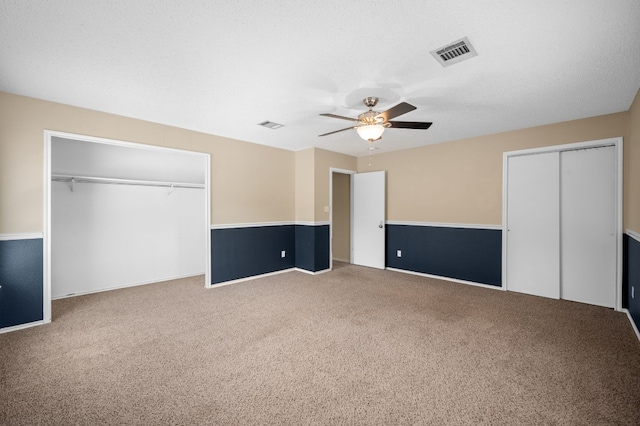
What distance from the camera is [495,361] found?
239 centimetres

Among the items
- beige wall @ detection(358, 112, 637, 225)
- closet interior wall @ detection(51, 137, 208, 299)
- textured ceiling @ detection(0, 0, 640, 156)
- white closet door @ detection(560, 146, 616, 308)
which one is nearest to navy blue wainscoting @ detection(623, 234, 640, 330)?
white closet door @ detection(560, 146, 616, 308)

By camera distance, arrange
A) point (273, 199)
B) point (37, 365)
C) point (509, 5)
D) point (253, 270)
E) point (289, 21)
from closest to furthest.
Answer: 1. point (509, 5)
2. point (289, 21)
3. point (37, 365)
4. point (253, 270)
5. point (273, 199)

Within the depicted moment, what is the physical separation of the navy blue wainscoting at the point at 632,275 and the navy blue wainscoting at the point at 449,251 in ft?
4.49

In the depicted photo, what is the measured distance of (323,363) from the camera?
2375 millimetres

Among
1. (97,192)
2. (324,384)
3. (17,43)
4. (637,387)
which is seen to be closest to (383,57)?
(324,384)

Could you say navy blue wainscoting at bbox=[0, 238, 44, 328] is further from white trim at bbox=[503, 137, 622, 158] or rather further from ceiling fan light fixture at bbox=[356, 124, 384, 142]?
white trim at bbox=[503, 137, 622, 158]

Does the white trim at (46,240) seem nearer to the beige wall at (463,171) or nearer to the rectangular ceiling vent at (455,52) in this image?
the rectangular ceiling vent at (455,52)

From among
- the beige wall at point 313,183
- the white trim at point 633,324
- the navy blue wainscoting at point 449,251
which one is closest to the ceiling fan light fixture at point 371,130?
the beige wall at point 313,183

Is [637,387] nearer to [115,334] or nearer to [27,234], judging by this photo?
[115,334]

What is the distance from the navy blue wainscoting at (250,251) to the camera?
473 cm

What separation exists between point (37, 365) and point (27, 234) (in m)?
1.57

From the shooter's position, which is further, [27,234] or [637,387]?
[27,234]

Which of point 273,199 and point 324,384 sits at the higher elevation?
point 273,199

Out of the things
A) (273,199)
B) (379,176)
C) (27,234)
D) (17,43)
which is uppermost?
(17,43)
